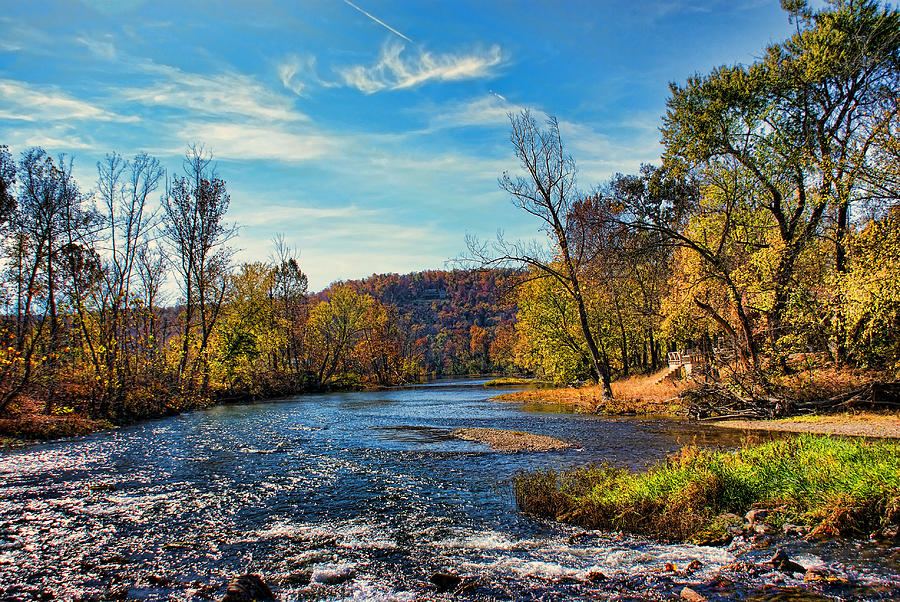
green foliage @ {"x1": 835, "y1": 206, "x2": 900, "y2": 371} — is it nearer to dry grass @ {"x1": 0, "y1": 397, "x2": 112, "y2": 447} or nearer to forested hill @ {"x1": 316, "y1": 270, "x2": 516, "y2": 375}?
dry grass @ {"x1": 0, "y1": 397, "x2": 112, "y2": 447}

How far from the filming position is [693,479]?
29.7 feet

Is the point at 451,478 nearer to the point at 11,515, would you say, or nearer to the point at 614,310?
the point at 11,515

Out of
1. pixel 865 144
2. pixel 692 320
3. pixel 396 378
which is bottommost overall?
→ pixel 396 378

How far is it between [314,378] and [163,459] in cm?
4152

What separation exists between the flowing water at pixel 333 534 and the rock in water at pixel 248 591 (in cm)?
21

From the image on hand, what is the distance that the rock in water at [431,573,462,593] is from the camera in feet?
20.9

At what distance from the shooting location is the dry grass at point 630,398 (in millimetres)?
24688

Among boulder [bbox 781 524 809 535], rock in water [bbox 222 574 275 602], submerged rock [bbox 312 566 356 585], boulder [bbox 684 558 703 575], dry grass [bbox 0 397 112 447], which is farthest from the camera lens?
dry grass [bbox 0 397 112 447]

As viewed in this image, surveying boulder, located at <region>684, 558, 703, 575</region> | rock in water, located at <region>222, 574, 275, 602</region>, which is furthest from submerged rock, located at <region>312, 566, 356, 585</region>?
boulder, located at <region>684, 558, 703, 575</region>

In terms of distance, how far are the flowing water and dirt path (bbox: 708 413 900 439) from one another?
6.77ft

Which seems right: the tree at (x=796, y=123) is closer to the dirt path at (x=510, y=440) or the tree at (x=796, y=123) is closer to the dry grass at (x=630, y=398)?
the dry grass at (x=630, y=398)

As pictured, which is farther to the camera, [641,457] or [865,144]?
[865,144]

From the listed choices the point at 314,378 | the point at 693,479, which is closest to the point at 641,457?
the point at 693,479

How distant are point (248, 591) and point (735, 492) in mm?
8251
